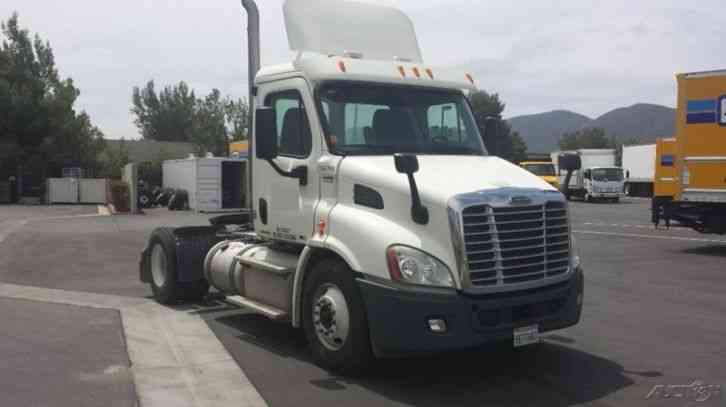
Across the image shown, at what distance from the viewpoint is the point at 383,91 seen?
694 cm

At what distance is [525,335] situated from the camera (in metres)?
5.78

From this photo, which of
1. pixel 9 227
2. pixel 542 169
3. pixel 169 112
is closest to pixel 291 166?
pixel 9 227

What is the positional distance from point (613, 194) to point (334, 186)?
37617 mm

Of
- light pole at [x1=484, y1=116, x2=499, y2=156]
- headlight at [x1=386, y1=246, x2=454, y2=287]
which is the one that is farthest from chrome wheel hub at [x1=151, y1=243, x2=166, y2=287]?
headlight at [x1=386, y1=246, x2=454, y2=287]

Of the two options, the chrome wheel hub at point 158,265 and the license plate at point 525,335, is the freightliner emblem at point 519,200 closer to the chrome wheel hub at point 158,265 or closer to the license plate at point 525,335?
the license plate at point 525,335

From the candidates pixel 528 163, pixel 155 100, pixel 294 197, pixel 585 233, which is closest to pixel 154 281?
pixel 294 197

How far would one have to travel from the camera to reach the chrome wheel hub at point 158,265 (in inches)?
382

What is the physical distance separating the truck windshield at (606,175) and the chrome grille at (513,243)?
3698cm

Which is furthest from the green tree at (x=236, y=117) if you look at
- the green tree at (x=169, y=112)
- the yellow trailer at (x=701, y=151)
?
the yellow trailer at (x=701, y=151)

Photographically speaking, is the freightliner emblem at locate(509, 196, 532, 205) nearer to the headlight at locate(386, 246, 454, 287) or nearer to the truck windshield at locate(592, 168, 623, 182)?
the headlight at locate(386, 246, 454, 287)

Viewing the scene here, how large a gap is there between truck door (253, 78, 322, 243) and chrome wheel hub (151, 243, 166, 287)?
2.63 m

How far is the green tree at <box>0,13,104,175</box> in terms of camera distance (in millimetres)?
43406

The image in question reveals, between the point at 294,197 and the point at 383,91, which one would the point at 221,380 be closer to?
the point at 294,197

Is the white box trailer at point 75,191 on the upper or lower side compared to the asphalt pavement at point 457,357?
upper
